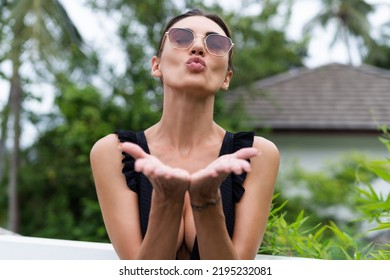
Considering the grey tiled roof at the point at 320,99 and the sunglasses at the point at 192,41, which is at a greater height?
the sunglasses at the point at 192,41

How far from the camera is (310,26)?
30.0m

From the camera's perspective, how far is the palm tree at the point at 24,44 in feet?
36.6

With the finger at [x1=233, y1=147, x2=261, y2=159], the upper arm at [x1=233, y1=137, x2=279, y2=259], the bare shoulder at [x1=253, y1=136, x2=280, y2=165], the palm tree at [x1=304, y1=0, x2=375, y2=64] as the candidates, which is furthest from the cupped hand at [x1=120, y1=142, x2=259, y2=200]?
the palm tree at [x1=304, y1=0, x2=375, y2=64]

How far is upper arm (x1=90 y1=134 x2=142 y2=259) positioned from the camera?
1.84 m

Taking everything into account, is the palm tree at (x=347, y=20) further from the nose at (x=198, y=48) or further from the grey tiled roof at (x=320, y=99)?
the nose at (x=198, y=48)

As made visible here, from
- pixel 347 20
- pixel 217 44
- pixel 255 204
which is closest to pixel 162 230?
pixel 255 204

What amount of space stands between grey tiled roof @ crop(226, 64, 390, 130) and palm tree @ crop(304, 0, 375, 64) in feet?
27.6

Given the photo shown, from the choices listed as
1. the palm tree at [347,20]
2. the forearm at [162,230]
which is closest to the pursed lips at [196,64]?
the forearm at [162,230]

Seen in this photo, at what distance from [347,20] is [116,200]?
1083 inches

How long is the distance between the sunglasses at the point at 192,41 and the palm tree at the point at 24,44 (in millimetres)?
9479

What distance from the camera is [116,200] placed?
1897 millimetres

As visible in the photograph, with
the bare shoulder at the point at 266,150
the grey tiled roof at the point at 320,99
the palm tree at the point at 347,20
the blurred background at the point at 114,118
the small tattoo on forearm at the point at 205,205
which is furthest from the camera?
the palm tree at the point at 347,20

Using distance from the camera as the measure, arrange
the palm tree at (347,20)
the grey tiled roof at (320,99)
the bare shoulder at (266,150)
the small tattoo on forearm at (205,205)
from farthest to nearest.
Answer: the palm tree at (347,20) < the grey tiled roof at (320,99) < the bare shoulder at (266,150) < the small tattoo on forearm at (205,205)

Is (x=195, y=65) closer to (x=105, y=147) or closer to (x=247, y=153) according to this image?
(x=105, y=147)
